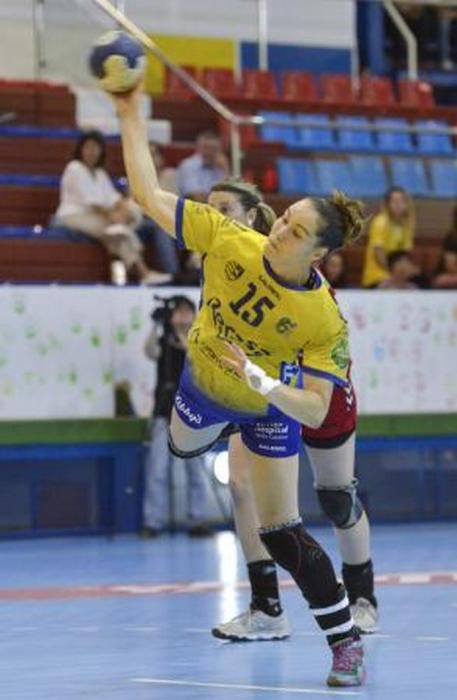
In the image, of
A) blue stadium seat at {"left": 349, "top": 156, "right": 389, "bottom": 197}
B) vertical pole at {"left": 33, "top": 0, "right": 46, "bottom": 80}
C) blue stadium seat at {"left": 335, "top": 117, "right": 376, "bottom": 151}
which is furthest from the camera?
blue stadium seat at {"left": 335, "top": 117, "right": 376, "bottom": 151}

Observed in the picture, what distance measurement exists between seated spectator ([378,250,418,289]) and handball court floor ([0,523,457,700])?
3.35 meters

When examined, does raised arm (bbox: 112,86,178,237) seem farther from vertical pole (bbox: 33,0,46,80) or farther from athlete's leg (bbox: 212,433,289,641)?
vertical pole (bbox: 33,0,46,80)

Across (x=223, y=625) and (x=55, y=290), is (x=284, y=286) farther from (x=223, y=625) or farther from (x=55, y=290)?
(x=55, y=290)

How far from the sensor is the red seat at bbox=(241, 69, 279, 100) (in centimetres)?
2292

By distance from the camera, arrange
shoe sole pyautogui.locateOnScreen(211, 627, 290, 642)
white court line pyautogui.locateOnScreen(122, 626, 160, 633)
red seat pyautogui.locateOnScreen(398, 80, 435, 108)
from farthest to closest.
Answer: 1. red seat pyautogui.locateOnScreen(398, 80, 435, 108)
2. white court line pyautogui.locateOnScreen(122, 626, 160, 633)
3. shoe sole pyautogui.locateOnScreen(211, 627, 290, 642)

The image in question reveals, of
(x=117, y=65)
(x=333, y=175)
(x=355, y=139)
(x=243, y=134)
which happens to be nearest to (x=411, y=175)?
(x=333, y=175)

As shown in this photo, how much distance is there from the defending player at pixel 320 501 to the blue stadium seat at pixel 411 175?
1148cm

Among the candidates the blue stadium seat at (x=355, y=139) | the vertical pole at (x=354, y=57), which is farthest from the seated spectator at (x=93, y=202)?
the vertical pole at (x=354, y=57)

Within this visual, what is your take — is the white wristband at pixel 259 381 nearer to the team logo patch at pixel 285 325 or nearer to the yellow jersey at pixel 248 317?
the yellow jersey at pixel 248 317

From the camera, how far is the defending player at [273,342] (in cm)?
756

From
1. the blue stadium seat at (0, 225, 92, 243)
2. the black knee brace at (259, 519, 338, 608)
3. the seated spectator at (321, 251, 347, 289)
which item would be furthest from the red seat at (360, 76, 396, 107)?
the black knee brace at (259, 519, 338, 608)

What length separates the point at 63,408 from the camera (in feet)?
52.4

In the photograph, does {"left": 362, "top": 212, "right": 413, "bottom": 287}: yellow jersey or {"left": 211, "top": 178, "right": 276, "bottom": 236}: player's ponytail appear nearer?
{"left": 211, "top": 178, "right": 276, "bottom": 236}: player's ponytail

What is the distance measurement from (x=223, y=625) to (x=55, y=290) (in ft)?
23.9
